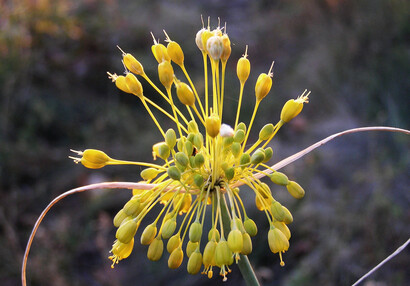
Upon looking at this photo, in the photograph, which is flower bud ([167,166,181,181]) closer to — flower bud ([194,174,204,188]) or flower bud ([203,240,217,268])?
flower bud ([194,174,204,188])

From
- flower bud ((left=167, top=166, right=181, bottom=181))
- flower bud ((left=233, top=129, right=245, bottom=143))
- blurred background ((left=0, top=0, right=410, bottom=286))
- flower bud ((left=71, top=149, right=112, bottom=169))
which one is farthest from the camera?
blurred background ((left=0, top=0, right=410, bottom=286))

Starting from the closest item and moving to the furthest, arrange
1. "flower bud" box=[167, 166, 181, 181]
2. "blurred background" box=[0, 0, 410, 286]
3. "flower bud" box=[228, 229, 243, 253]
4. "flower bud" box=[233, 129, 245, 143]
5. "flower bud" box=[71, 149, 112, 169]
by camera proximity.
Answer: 1. "flower bud" box=[228, 229, 243, 253]
2. "flower bud" box=[167, 166, 181, 181]
3. "flower bud" box=[233, 129, 245, 143]
4. "flower bud" box=[71, 149, 112, 169]
5. "blurred background" box=[0, 0, 410, 286]

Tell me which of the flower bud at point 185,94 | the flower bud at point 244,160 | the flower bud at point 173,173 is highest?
the flower bud at point 185,94

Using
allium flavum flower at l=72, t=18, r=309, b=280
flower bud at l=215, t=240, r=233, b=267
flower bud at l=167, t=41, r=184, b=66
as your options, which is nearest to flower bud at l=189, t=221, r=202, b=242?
allium flavum flower at l=72, t=18, r=309, b=280

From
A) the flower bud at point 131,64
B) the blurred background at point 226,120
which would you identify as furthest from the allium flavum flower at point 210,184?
the blurred background at point 226,120

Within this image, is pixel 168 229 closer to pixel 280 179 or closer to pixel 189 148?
pixel 189 148

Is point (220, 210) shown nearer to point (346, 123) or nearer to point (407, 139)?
point (407, 139)

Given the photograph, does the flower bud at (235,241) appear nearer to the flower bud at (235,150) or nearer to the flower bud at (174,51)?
the flower bud at (235,150)
